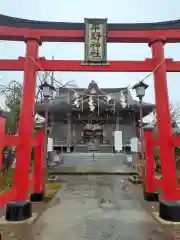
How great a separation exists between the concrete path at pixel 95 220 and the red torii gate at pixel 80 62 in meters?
1.51

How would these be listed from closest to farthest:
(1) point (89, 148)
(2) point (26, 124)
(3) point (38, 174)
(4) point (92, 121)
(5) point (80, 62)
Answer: (2) point (26, 124) → (5) point (80, 62) → (3) point (38, 174) → (1) point (89, 148) → (4) point (92, 121)

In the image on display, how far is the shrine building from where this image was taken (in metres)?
21.3

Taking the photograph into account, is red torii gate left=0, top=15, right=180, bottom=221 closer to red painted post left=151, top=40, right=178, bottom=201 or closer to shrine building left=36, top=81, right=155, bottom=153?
red painted post left=151, top=40, right=178, bottom=201

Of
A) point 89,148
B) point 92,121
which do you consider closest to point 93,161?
point 89,148

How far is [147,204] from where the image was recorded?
6.12 meters

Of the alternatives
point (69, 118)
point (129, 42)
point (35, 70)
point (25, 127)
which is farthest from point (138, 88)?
point (69, 118)

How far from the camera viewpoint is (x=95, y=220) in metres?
4.62

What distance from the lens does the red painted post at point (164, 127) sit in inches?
184

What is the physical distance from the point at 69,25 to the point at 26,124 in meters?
3.00

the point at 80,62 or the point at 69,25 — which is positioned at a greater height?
the point at 69,25

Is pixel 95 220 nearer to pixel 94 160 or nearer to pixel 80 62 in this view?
pixel 80 62

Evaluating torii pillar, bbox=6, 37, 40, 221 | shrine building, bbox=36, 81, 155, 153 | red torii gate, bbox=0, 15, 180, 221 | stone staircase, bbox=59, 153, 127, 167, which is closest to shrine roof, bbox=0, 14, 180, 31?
red torii gate, bbox=0, 15, 180, 221

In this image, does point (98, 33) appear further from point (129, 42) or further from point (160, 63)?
point (160, 63)

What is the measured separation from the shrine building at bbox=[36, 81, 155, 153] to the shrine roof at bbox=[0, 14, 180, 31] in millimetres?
15403
